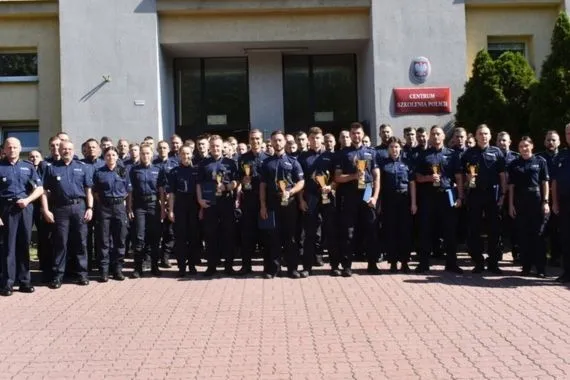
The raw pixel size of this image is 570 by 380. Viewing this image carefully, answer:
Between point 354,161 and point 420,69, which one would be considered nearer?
point 354,161

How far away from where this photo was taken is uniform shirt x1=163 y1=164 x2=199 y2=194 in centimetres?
1000

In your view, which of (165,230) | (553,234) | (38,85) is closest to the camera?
(553,234)

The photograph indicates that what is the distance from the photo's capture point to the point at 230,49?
17172 millimetres

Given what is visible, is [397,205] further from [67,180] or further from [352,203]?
[67,180]

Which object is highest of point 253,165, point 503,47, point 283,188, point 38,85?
point 503,47

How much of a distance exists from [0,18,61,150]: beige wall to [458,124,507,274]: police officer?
11607mm

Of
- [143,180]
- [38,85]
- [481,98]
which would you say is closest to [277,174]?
[143,180]

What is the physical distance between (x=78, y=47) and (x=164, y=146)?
6.31 m

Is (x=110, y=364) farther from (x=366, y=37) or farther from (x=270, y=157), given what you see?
(x=366, y=37)

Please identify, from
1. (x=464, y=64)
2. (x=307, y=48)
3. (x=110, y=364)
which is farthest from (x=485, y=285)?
(x=307, y=48)

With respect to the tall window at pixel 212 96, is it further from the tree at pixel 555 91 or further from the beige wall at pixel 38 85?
the tree at pixel 555 91

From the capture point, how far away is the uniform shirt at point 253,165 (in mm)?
9844

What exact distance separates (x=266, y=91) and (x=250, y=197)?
833 centimetres

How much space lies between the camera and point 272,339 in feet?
20.5
